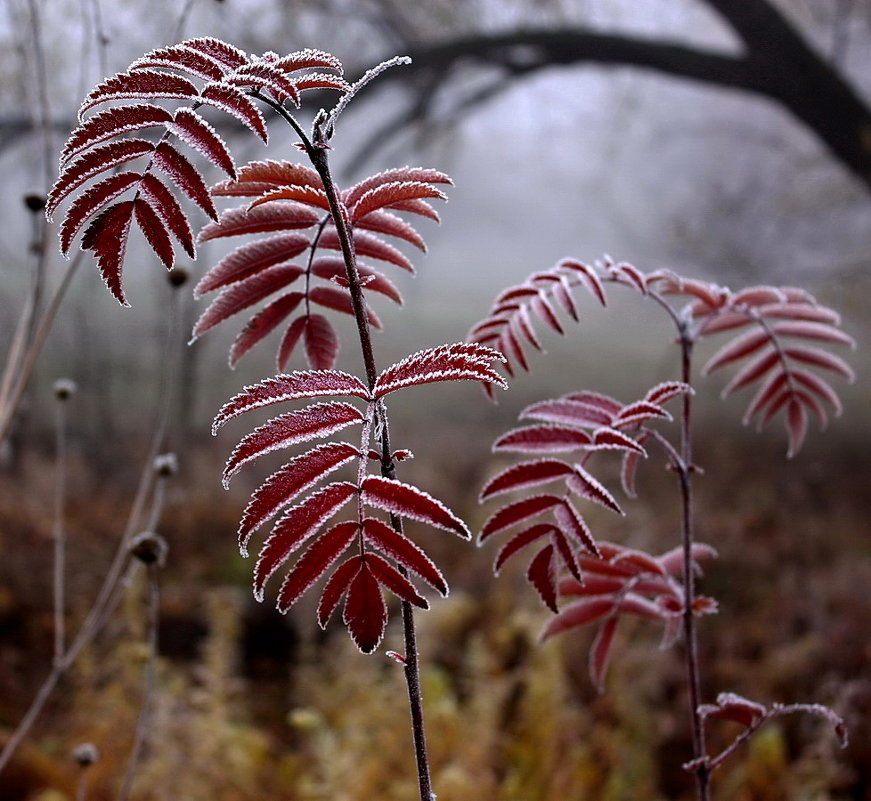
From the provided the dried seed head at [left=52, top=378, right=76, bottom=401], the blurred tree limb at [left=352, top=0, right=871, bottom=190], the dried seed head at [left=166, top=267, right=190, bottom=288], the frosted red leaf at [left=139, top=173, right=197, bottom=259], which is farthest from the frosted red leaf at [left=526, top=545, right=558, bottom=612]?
Answer: the blurred tree limb at [left=352, top=0, right=871, bottom=190]

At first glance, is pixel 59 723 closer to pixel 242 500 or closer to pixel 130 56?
Answer: pixel 242 500

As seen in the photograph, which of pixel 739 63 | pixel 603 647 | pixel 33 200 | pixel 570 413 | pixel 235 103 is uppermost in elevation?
pixel 739 63

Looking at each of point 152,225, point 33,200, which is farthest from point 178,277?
point 152,225

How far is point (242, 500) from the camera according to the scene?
412 centimetres

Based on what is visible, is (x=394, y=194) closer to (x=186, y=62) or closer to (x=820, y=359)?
(x=186, y=62)

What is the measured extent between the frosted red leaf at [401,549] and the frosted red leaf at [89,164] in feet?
0.77

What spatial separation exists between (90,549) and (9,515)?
664 mm

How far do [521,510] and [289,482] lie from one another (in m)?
0.22

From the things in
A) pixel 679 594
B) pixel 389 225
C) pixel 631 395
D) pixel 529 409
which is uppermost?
pixel 631 395

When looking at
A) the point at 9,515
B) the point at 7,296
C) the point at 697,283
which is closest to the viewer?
the point at 697,283

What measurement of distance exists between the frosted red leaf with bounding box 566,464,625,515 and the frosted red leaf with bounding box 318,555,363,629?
16 cm

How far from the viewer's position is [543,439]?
623 mm

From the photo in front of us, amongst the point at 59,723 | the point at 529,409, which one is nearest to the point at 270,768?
the point at 59,723

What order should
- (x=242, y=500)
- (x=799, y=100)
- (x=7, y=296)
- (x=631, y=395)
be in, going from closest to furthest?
(x=799, y=100) < (x=242, y=500) < (x=7, y=296) < (x=631, y=395)
